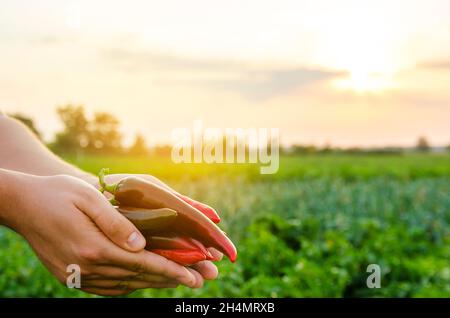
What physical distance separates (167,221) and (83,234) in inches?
8.0

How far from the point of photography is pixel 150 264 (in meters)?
1.62

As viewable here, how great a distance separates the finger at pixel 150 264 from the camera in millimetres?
1586

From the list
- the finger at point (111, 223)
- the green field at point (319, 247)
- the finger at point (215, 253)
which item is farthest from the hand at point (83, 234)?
the green field at point (319, 247)

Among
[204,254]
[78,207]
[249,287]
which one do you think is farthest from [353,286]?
[78,207]

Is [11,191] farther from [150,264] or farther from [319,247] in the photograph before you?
[319,247]

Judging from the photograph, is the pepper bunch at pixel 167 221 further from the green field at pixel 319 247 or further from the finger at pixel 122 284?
the green field at pixel 319 247

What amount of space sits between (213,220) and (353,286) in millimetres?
1852

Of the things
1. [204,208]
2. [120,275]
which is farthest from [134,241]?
[204,208]

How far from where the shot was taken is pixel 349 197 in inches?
269

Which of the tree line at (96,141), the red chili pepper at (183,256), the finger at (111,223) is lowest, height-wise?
the red chili pepper at (183,256)

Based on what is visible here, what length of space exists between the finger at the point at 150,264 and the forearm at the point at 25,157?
1.59 feet

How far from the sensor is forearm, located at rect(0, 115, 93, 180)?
203 centimetres

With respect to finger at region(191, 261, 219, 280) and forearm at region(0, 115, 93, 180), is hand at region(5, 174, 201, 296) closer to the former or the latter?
finger at region(191, 261, 219, 280)

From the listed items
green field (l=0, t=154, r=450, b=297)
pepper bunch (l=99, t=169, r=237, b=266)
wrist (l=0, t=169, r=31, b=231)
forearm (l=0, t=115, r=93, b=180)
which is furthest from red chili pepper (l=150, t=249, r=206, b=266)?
green field (l=0, t=154, r=450, b=297)
